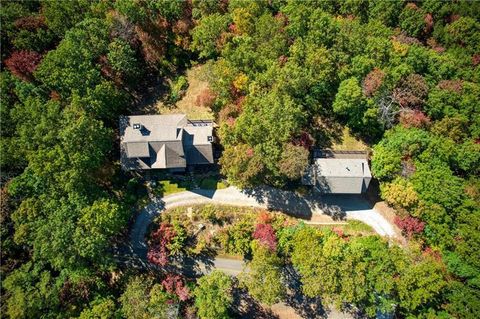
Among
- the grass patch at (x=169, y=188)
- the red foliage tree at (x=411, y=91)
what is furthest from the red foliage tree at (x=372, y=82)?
the grass patch at (x=169, y=188)

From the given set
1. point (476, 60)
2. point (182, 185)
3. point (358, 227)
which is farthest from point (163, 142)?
point (476, 60)

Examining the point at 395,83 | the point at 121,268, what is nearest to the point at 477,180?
the point at 395,83

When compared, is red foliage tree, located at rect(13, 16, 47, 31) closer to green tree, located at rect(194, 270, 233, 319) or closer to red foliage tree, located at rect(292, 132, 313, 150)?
red foliage tree, located at rect(292, 132, 313, 150)

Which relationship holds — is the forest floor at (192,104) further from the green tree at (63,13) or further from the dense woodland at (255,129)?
the green tree at (63,13)

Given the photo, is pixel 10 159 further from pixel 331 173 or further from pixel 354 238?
pixel 354 238

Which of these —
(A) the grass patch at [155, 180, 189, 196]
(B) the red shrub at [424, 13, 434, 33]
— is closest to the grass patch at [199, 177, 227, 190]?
(A) the grass patch at [155, 180, 189, 196]

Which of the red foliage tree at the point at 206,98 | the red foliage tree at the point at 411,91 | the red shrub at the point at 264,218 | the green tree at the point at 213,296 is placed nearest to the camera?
the green tree at the point at 213,296
